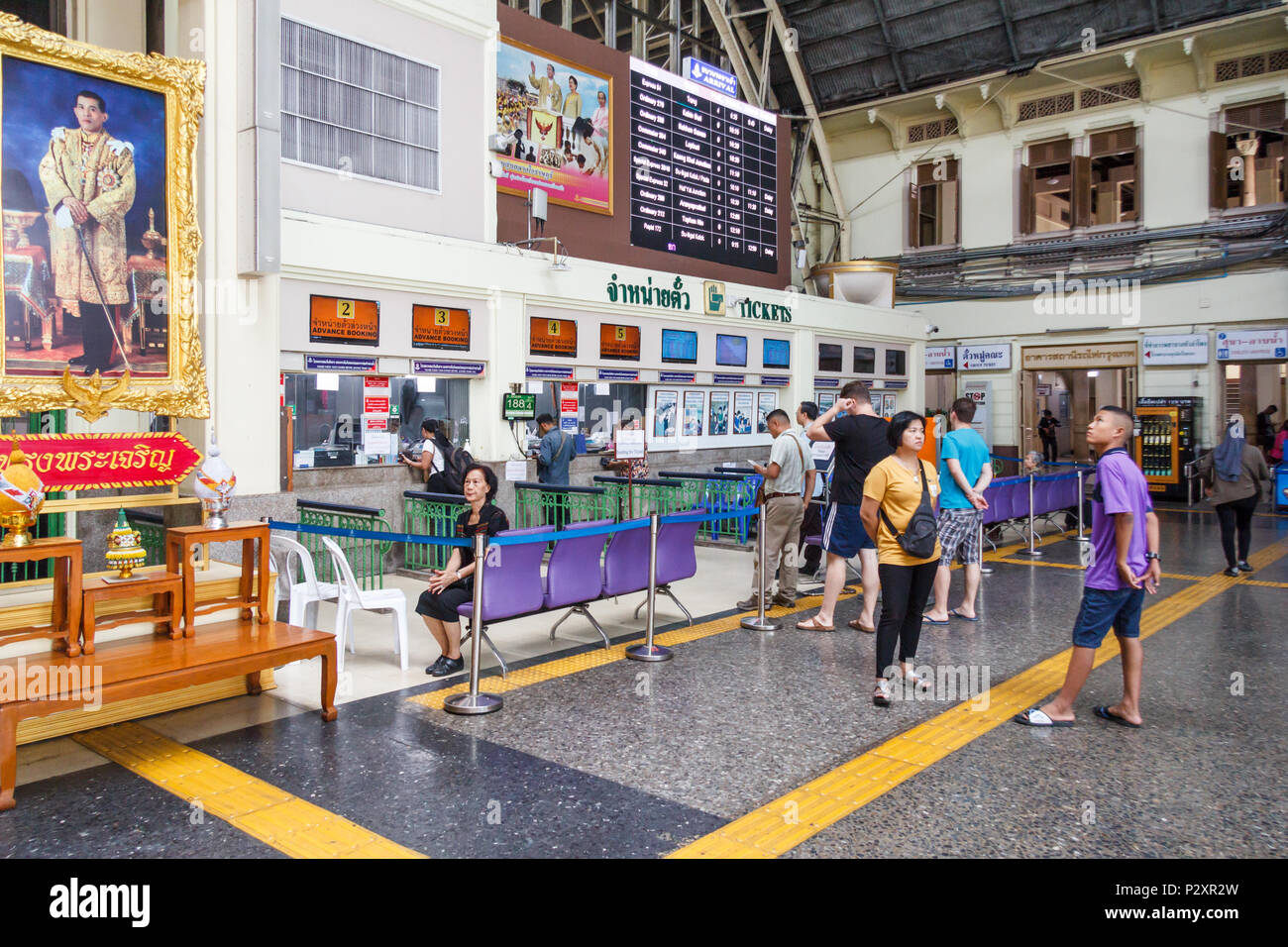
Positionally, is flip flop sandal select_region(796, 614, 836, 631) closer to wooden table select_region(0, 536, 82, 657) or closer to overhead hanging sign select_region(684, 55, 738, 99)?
wooden table select_region(0, 536, 82, 657)

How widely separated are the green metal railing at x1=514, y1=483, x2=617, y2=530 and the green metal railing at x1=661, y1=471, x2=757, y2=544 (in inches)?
48.8

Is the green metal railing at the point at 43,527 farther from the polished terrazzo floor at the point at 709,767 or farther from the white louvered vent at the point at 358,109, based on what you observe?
the white louvered vent at the point at 358,109

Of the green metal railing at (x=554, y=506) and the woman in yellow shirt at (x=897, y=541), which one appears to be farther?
the green metal railing at (x=554, y=506)

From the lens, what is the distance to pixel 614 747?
15.6ft

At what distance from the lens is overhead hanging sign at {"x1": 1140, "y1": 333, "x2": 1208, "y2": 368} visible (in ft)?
61.4

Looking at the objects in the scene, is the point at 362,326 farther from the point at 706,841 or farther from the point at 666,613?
the point at 706,841

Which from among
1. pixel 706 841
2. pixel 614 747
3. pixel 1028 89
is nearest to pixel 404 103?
pixel 614 747

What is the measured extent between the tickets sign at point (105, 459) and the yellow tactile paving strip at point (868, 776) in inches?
168

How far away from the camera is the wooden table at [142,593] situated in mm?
4746

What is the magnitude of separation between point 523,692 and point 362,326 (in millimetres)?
6096

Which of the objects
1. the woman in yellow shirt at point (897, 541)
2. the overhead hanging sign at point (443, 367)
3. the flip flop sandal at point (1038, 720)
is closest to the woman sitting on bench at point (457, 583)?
the woman in yellow shirt at point (897, 541)

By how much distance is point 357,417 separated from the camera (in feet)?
35.1

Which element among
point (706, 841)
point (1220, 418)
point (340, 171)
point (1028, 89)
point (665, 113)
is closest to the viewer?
point (706, 841)

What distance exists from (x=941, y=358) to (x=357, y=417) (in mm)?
16061
